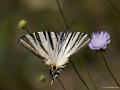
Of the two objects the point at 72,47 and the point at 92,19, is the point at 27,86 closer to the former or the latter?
the point at 92,19

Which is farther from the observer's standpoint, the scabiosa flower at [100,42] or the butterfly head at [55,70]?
the scabiosa flower at [100,42]

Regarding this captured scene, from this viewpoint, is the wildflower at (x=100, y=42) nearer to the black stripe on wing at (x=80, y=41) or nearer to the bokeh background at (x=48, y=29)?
the black stripe on wing at (x=80, y=41)

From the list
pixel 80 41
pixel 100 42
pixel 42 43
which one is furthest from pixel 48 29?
pixel 80 41

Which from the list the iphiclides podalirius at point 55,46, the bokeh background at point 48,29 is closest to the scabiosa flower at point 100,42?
the iphiclides podalirius at point 55,46

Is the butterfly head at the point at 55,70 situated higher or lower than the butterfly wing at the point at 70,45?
lower

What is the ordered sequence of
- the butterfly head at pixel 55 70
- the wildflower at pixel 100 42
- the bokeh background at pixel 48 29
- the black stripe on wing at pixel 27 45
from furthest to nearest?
the bokeh background at pixel 48 29 → the wildflower at pixel 100 42 → the black stripe on wing at pixel 27 45 → the butterfly head at pixel 55 70

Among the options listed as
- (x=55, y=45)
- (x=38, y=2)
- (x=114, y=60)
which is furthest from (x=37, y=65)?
(x=55, y=45)

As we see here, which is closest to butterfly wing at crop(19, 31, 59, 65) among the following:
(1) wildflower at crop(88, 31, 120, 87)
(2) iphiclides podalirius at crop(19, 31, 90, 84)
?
(2) iphiclides podalirius at crop(19, 31, 90, 84)
